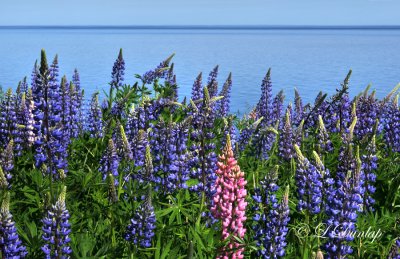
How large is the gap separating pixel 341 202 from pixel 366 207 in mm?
2030

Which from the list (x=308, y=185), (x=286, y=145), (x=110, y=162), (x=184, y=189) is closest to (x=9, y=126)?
(x=110, y=162)

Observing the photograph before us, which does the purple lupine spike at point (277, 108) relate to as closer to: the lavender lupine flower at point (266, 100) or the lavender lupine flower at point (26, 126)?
the lavender lupine flower at point (266, 100)

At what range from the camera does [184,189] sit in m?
5.53

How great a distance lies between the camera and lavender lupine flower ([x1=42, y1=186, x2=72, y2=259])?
11.8 feet

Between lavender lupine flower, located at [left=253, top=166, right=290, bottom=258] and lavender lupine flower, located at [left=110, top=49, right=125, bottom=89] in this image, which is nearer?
lavender lupine flower, located at [left=253, top=166, right=290, bottom=258]

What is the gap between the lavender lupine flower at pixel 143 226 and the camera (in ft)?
13.6

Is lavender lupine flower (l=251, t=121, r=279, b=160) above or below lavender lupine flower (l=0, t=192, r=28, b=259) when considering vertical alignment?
below

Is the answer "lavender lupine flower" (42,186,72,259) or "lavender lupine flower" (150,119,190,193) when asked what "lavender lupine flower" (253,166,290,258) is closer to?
"lavender lupine flower" (150,119,190,193)

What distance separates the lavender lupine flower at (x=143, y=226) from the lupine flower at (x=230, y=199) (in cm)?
54

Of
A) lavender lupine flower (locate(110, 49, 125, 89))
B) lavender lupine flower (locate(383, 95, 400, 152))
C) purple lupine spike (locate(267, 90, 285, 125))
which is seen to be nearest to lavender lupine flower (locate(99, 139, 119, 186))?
lavender lupine flower (locate(110, 49, 125, 89))

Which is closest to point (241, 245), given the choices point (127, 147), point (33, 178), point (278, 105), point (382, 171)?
point (127, 147)

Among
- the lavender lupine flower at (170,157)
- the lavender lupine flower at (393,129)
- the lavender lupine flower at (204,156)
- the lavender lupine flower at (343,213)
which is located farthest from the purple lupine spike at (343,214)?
the lavender lupine flower at (393,129)

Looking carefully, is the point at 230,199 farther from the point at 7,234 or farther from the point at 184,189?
the point at 7,234

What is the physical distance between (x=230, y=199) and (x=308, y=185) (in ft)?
2.95
